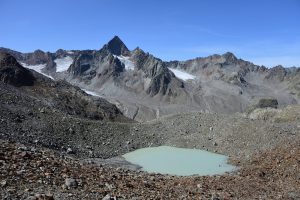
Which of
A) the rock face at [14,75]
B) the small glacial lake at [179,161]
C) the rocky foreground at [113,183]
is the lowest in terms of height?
the small glacial lake at [179,161]

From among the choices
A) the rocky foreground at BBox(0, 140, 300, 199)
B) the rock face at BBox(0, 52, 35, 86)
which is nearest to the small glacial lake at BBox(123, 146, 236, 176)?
the rocky foreground at BBox(0, 140, 300, 199)

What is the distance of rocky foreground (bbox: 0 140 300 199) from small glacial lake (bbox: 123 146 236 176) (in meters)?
3.35

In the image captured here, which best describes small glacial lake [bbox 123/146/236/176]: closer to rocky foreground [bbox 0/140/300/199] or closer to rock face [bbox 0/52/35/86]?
rocky foreground [bbox 0/140/300/199]

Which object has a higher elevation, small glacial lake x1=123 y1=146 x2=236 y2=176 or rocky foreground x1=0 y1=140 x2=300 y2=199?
rocky foreground x1=0 y1=140 x2=300 y2=199

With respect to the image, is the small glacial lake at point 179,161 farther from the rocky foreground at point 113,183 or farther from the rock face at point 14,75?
the rock face at point 14,75

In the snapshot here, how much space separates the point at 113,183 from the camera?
16.0m

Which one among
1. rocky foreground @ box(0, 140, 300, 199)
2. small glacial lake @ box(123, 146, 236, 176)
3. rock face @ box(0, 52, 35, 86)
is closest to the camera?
rocky foreground @ box(0, 140, 300, 199)

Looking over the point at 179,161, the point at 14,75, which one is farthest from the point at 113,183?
the point at 14,75

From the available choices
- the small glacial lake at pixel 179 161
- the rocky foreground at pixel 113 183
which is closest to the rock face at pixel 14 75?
the small glacial lake at pixel 179 161

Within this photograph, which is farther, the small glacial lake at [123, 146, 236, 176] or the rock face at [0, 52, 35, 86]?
the rock face at [0, 52, 35, 86]

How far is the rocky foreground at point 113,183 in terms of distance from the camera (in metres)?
13.3

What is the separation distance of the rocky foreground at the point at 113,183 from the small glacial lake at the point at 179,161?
132 inches

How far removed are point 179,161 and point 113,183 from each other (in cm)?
1362

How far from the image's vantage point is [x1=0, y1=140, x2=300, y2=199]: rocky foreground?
13.3 meters
